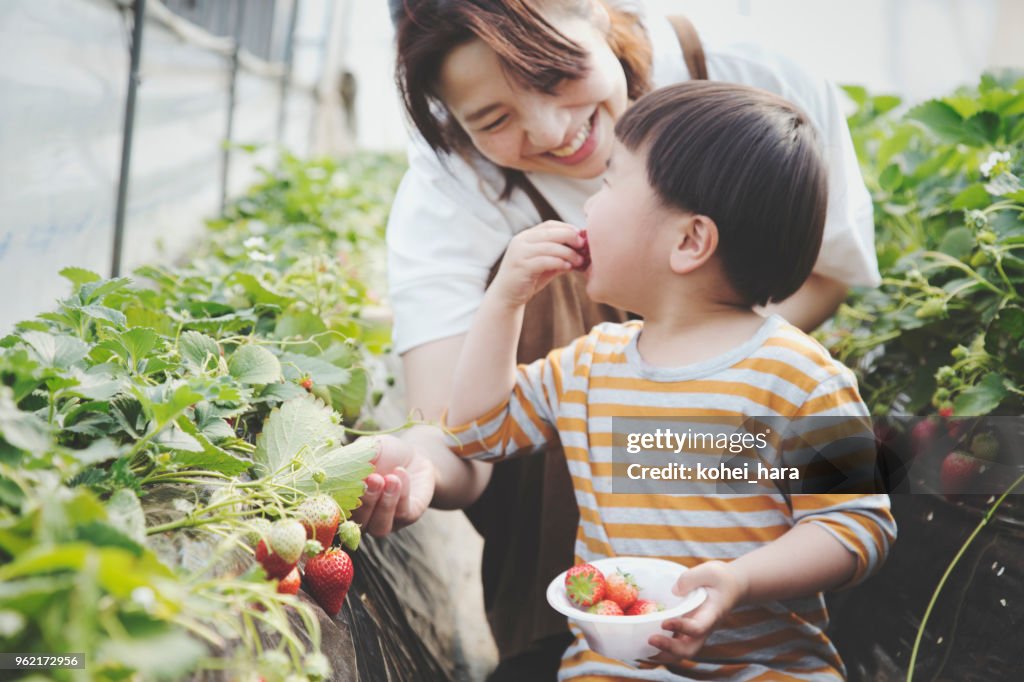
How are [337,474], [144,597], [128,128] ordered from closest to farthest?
[144,597], [337,474], [128,128]

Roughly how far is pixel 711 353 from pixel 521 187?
0.65 metres

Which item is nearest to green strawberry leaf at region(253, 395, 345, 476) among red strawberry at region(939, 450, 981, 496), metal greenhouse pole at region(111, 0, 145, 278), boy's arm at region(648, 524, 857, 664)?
boy's arm at region(648, 524, 857, 664)

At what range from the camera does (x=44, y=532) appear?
21.1 inches

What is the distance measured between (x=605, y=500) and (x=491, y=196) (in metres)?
0.72

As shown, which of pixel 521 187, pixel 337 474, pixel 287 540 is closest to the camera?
pixel 287 540

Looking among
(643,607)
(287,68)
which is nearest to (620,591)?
(643,607)

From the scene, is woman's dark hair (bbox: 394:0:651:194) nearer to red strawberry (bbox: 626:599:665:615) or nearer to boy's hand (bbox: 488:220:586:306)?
boy's hand (bbox: 488:220:586:306)

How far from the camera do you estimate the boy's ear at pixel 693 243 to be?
1.27 meters

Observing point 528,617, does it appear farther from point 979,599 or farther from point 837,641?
point 979,599

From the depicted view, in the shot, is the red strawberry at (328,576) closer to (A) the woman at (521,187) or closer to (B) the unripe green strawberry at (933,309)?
(A) the woman at (521,187)

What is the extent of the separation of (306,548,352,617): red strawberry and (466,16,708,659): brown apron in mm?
799

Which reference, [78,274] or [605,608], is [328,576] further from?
[78,274]

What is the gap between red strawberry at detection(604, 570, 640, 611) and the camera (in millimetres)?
1146

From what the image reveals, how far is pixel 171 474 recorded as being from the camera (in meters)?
0.91
